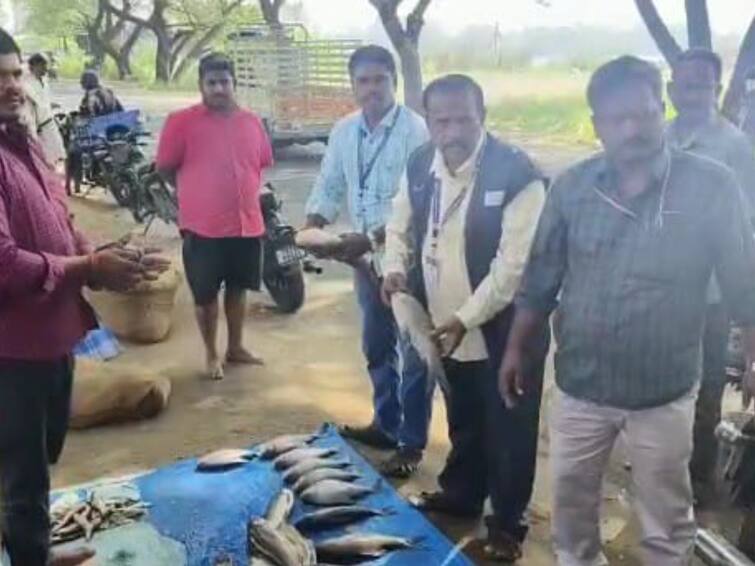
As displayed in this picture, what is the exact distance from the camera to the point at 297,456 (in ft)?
13.7

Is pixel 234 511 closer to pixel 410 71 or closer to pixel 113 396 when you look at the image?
pixel 113 396

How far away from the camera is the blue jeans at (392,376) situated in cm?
408

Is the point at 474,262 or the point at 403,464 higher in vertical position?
the point at 474,262

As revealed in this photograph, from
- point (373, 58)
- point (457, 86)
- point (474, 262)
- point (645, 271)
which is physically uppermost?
point (373, 58)

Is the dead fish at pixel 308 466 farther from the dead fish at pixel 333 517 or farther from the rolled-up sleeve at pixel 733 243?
the rolled-up sleeve at pixel 733 243

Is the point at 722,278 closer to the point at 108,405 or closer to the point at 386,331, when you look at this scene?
the point at 386,331

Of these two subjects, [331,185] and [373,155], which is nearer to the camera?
[373,155]

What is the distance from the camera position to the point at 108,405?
488 cm

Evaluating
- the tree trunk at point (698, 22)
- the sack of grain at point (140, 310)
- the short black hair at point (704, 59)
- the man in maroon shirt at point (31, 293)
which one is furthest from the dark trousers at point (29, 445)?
the tree trunk at point (698, 22)

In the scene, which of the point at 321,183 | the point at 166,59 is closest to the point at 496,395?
the point at 321,183

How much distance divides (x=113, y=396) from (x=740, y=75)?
422cm

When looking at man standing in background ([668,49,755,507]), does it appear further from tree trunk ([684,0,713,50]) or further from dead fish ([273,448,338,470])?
tree trunk ([684,0,713,50])

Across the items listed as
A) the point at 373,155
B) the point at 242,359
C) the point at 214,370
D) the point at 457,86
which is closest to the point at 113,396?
the point at 214,370

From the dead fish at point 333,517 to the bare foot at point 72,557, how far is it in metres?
0.79
